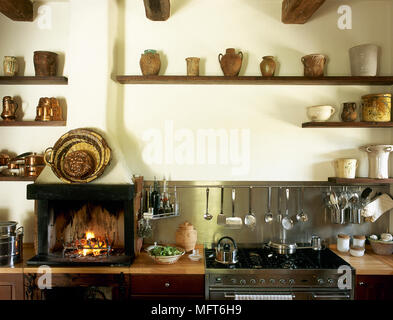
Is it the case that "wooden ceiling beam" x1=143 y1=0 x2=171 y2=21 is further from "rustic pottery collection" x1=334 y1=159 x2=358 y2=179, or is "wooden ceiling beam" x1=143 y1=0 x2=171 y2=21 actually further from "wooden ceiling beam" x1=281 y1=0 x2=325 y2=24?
"rustic pottery collection" x1=334 y1=159 x2=358 y2=179

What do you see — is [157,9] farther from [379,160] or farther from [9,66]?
[379,160]

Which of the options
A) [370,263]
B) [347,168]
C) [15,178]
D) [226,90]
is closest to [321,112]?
[347,168]

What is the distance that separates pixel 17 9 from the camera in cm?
236

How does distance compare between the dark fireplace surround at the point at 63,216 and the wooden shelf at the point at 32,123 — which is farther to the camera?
the wooden shelf at the point at 32,123

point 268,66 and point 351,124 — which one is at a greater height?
point 268,66

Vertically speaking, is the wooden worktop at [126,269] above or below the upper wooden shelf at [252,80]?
below

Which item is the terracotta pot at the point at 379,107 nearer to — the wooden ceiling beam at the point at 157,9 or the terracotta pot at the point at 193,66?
the terracotta pot at the point at 193,66

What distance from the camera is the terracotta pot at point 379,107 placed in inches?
92.4

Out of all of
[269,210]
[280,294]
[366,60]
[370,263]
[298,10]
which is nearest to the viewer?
[280,294]

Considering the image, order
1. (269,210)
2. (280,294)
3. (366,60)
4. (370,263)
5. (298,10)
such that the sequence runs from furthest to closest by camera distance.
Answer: (269,210) < (366,60) < (298,10) < (370,263) < (280,294)

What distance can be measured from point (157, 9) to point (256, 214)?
178 cm

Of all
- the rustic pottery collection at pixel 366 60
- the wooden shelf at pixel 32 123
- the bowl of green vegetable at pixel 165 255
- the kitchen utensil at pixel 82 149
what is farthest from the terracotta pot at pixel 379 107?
the wooden shelf at pixel 32 123

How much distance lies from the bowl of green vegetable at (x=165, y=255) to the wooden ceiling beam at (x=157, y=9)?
176 cm

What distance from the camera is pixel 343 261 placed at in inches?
Result: 84.8
